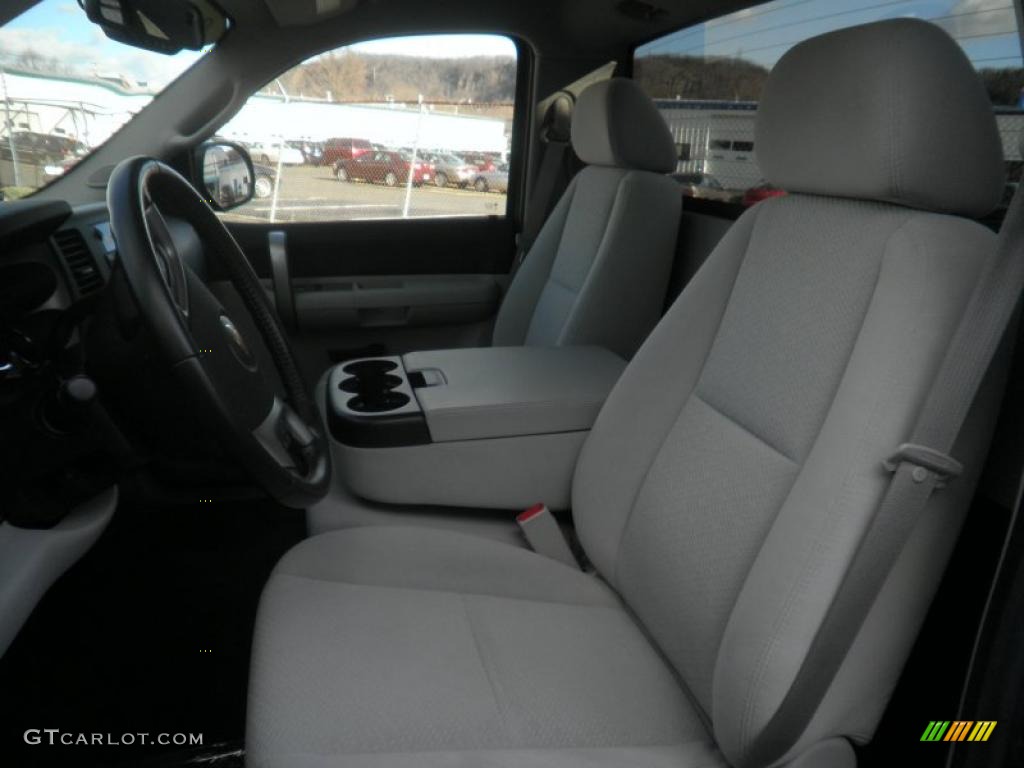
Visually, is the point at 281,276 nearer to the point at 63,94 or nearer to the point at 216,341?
the point at 63,94

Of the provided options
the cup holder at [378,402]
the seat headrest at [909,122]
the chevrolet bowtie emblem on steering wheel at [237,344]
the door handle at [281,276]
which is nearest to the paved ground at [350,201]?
the door handle at [281,276]

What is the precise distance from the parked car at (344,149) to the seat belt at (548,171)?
54 cm

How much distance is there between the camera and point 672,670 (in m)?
1.19

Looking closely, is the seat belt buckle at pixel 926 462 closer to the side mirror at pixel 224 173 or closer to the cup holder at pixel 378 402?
the cup holder at pixel 378 402

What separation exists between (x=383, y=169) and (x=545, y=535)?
5.30 feet

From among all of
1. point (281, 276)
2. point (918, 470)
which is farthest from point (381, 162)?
point (918, 470)

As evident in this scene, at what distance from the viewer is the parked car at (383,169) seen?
8.89 feet

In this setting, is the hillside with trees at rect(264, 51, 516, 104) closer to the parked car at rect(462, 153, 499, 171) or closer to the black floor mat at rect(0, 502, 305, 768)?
the parked car at rect(462, 153, 499, 171)

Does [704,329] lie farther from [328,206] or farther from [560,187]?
[328,206]

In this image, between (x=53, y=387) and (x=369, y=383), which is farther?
(x=369, y=383)

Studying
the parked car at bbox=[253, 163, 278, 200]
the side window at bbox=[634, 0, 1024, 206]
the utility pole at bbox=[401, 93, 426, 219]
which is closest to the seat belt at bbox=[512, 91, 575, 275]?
the side window at bbox=[634, 0, 1024, 206]

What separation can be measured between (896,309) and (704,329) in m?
0.37

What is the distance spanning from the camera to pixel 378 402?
1.67m

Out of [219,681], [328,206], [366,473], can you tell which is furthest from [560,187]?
[219,681]
